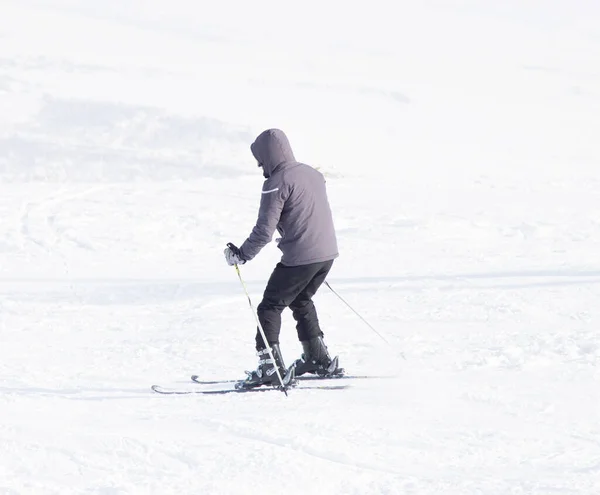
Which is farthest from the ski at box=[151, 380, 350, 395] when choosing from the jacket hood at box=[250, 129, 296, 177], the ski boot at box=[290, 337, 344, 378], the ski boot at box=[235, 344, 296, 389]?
the jacket hood at box=[250, 129, 296, 177]

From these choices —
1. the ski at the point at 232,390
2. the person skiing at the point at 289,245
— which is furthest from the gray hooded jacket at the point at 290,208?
the ski at the point at 232,390

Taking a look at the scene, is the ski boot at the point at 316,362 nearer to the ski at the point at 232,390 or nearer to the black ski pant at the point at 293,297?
the black ski pant at the point at 293,297

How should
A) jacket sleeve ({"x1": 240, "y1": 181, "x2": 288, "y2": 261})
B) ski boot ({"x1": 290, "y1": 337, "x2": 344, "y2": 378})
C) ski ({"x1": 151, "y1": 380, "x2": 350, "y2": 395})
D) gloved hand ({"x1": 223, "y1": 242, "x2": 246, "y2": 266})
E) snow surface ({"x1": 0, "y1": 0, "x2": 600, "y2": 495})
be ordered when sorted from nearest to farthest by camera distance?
snow surface ({"x1": 0, "y1": 0, "x2": 600, "y2": 495}), jacket sleeve ({"x1": 240, "y1": 181, "x2": 288, "y2": 261}), gloved hand ({"x1": 223, "y1": 242, "x2": 246, "y2": 266}), ski ({"x1": 151, "y1": 380, "x2": 350, "y2": 395}), ski boot ({"x1": 290, "y1": 337, "x2": 344, "y2": 378})

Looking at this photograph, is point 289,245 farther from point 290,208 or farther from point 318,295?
point 318,295

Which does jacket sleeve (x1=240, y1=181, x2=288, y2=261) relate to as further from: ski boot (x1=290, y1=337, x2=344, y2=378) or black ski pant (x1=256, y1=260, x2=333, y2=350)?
ski boot (x1=290, y1=337, x2=344, y2=378)

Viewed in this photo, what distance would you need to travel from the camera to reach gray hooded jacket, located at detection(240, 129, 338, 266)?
506cm

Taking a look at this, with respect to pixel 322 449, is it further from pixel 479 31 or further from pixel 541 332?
pixel 479 31

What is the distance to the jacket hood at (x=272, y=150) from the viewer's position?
5074 mm

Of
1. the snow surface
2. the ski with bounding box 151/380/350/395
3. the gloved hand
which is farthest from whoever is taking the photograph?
the ski with bounding box 151/380/350/395

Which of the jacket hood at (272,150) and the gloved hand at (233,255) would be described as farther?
the gloved hand at (233,255)

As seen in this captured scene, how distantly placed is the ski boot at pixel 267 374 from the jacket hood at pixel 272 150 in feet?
3.96

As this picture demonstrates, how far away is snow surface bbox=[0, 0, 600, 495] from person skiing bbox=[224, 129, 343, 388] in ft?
1.05

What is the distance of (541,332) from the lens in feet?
22.6

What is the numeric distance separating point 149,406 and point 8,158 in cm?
1850
